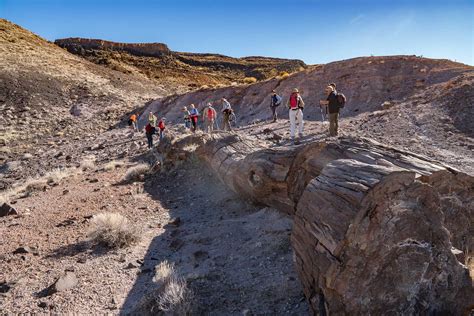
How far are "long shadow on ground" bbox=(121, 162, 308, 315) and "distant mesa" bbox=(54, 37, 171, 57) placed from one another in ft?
195

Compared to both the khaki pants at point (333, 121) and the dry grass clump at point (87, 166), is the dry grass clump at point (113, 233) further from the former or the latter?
the dry grass clump at point (87, 166)

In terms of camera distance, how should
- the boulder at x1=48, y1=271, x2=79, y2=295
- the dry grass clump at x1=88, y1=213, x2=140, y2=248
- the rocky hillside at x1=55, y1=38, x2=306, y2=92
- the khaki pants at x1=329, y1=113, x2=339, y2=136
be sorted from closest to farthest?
the boulder at x1=48, y1=271, x2=79, y2=295
the dry grass clump at x1=88, y1=213, x2=140, y2=248
the khaki pants at x1=329, y1=113, x2=339, y2=136
the rocky hillside at x1=55, y1=38, x2=306, y2=92

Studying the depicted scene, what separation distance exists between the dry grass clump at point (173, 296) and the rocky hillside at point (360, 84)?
1490cm

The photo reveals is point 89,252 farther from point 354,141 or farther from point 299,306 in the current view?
point 354,141

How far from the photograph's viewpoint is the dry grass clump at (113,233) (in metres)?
6.64

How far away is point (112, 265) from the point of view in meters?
5.96

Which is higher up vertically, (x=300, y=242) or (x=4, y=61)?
(x=4, y=61)

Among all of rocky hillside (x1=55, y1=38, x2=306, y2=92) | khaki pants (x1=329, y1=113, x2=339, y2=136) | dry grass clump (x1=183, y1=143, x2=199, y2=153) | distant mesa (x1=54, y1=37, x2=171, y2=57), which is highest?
distant mesa (x1=54, y1=37, x2=171, y2=57)

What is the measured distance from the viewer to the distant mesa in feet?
203

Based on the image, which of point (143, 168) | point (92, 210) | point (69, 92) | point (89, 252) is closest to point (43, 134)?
point (69, 92)

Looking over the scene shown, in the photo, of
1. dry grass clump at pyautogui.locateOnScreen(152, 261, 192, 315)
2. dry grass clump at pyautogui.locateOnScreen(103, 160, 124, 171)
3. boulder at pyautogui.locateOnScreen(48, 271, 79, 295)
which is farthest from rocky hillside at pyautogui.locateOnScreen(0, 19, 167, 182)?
dry grass clump at pyautogui.locateOnScreen(152, 261, 192, 315)

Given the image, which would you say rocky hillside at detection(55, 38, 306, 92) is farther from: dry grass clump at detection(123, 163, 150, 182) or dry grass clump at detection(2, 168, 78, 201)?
dry grass clump at detection(123, 163, 150, 182)

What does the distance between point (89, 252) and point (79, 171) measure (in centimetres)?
862

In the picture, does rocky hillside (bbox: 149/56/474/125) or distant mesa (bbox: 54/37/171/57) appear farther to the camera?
distant mesa (bbox: 54/37/171/57)
